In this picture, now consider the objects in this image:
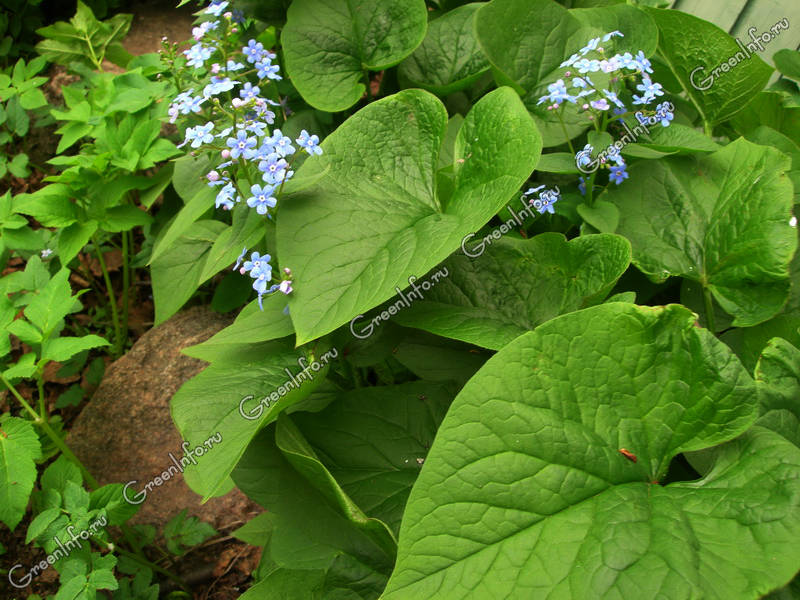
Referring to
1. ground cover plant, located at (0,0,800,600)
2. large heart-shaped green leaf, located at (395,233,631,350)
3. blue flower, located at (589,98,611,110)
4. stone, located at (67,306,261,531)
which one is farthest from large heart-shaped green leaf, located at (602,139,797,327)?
stone, located at (67,306,261,531)

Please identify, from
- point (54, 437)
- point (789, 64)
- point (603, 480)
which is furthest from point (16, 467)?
point (789, 64)

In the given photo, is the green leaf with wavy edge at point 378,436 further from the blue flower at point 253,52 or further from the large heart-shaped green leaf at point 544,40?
the blue flower at point 253,52

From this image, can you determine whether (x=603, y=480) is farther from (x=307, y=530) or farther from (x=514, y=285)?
(x=307, y=530)

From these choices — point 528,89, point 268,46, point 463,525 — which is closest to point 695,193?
point 528,89

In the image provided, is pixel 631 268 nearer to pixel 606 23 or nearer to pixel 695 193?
pixel 695 193

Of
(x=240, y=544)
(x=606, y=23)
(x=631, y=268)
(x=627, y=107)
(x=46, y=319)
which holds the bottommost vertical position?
(x=240, y=544)

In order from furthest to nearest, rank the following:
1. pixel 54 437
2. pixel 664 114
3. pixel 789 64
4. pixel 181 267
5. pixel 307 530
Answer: pixel 789 64
pixel 181 267
pixel 54 437
pixel 664 114
pixel 307 530

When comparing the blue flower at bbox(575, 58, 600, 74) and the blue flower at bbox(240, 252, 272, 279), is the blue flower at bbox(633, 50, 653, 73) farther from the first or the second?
the blue flower at bbox(240, 252, 272, 279)
